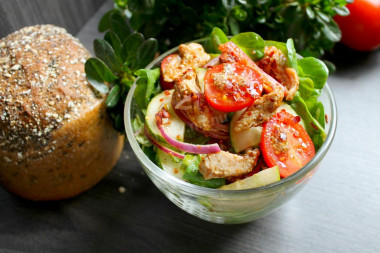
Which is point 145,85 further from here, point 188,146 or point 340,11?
point 340,11

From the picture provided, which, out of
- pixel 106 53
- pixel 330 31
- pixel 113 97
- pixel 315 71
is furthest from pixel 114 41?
pixel 330 31

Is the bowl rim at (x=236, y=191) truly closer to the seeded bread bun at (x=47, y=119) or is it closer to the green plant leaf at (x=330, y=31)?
the seeded bread bun at (x=47, y=119)

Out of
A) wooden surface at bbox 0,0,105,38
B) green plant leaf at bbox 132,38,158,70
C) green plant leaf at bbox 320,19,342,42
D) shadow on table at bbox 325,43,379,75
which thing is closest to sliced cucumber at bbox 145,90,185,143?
green plant leaf at bbox 132,38,158,70

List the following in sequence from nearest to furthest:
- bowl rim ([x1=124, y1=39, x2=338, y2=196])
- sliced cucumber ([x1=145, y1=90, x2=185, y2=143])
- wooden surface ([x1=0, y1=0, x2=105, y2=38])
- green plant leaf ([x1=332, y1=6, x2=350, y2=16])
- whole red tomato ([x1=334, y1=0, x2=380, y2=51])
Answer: bowl rim ([x1=124, y1=39, x2=338, y2=196]), sliced cucumber ([x1=145, y1=90, x2=185, y2=143]), green plant leaf ([x1=332, y1=6, x2=350, y2=16]), wooden surface ([x1=0, y1=0, x2=105, y2=38]), whole red tomato ([x1=334, y1=0, x2=380, y2=51])

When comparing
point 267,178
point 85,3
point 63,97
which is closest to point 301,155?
point 267,178

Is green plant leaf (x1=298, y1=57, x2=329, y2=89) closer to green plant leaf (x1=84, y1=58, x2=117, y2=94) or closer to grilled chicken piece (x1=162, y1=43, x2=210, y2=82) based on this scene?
grilled chicken piece (x1=162, y1=43, x2=210, y2=82)
